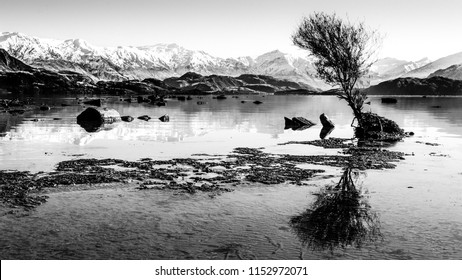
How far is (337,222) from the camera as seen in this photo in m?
15.4

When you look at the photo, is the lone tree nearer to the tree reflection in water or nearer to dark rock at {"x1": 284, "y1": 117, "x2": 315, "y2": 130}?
dark rock at {"x1": 284, "y1": 117, "x2": 315, "y2": 130}

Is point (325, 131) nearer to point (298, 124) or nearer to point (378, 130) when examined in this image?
point (378, 130)

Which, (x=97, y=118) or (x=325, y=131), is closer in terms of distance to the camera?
(x=325, y=131)

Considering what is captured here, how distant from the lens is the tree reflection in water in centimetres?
1360

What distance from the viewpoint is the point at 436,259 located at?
12078 mm

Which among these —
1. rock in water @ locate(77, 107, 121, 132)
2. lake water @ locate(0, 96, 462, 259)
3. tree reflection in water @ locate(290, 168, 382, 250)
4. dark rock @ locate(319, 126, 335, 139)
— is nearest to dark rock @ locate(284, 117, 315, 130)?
dark rock @ locate(319, 126, 335, 139)

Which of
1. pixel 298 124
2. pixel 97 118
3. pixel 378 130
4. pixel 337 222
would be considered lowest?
pixel 337 222

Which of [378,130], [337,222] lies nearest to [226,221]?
[337,222]

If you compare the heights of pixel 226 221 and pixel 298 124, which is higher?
pixel 298 124

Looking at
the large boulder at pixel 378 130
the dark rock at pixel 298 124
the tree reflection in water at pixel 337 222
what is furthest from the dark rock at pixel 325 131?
the tree reflection in water at pixel 337 222

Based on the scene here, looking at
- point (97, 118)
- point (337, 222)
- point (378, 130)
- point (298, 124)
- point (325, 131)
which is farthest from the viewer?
point (298, 124)

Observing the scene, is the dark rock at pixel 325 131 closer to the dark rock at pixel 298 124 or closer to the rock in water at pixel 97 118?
the dark rock at pixel 298 124

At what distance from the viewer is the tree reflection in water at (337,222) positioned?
1360 centimetres
